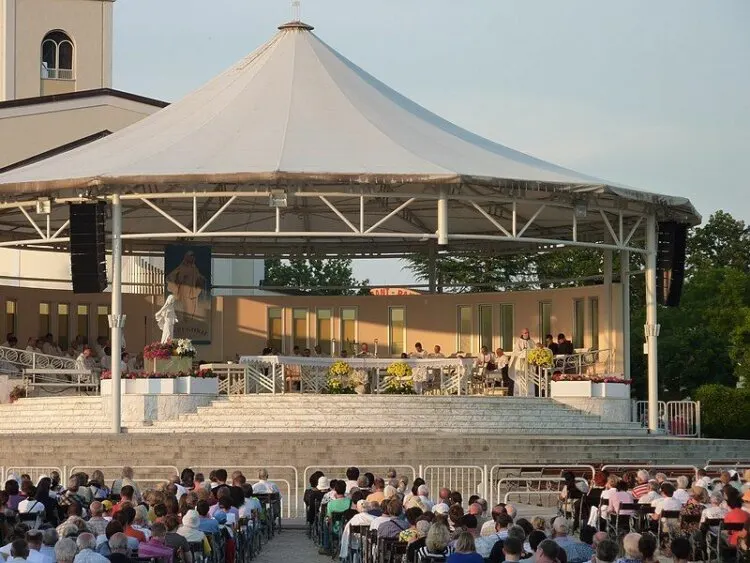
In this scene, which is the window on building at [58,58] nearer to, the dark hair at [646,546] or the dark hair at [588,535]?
the dark hair at [588,535]

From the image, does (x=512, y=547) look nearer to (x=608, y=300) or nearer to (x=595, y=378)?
(x=595, y=378)

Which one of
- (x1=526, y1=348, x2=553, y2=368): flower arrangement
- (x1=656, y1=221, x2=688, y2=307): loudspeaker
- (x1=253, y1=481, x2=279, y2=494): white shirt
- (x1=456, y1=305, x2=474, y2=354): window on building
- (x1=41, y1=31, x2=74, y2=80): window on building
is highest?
(x1=41, y1=31, x2=74, y2=80): window on building

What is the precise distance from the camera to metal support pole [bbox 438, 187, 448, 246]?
28.7m

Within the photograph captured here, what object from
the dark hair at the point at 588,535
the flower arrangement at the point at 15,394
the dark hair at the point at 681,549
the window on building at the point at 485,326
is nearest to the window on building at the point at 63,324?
the flower arrangement at the point at 15,394

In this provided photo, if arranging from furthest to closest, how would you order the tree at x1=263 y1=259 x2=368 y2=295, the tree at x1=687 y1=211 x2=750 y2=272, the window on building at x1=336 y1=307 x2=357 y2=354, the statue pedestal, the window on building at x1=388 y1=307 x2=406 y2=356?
the tree at x1=263 y1=259 x2=368 y2=295, the tree at x1=687 y1=211 x2=750 y2=272, the window on building at x1=336 y1=307 x2=357 y2=354, the window on building at x1=388 y1=307 x2=406 y2=356, the statue pedestal

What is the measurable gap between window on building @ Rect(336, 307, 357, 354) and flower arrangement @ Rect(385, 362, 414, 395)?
736 cm

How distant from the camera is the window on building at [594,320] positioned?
3631 centimetres

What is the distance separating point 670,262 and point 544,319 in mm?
6272

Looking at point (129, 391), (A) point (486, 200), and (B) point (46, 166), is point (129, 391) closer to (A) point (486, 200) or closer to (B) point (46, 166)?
(B) point (46, 166)

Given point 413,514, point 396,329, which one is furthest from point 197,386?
point 413,514

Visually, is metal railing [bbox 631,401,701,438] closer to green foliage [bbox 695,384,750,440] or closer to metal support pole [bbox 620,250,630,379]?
metal support pole [bbox 620,250,630,379]

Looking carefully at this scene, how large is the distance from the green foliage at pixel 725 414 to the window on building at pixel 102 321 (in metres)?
14.0

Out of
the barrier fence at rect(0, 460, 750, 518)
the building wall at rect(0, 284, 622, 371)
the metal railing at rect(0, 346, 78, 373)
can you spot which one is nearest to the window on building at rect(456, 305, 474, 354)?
the building wall at rect(0, 284, 622, 371)

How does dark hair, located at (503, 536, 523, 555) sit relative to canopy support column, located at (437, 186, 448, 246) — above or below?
below
